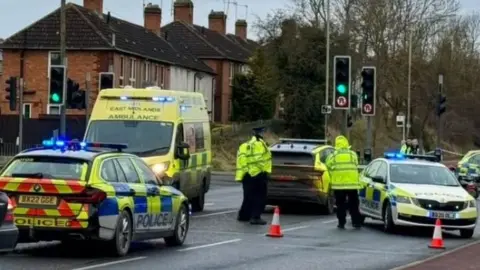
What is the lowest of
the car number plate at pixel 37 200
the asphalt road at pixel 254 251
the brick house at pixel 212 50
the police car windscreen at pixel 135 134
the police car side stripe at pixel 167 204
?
the asphalt road at pixel 254 251

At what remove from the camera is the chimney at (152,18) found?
74.8 meters

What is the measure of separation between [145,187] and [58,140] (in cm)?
144

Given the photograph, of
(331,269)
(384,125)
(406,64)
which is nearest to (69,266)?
(331,269)

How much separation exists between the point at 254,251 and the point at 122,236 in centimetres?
235

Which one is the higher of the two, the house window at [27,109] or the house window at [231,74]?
the house window at [231,74]

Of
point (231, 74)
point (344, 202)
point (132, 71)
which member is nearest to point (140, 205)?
point (344, 202)

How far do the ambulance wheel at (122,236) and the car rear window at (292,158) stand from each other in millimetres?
9623

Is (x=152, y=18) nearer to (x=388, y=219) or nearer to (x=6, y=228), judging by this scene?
(x=388, y=219)

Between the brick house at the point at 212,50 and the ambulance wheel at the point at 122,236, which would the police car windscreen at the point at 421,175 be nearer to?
the ambulance wheel at the point at 122,236

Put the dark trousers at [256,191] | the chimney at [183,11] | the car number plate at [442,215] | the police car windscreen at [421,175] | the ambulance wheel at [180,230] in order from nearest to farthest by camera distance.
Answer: the ambulance wheel at [180,230]
the car number plate at [442,215]
the dark trousers at [256,191]
the police car windscreen at [421,175]
the chimney at [183,11]

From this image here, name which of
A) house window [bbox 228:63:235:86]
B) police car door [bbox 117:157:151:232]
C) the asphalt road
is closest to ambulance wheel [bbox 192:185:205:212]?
the asphalt road

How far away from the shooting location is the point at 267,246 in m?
16.8

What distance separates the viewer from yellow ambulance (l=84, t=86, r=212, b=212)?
21.6 meters

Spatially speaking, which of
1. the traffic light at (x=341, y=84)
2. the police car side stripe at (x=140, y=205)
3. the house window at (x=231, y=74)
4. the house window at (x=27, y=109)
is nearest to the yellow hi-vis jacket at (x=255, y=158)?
the police car side stripe at (x=140, y=205)
